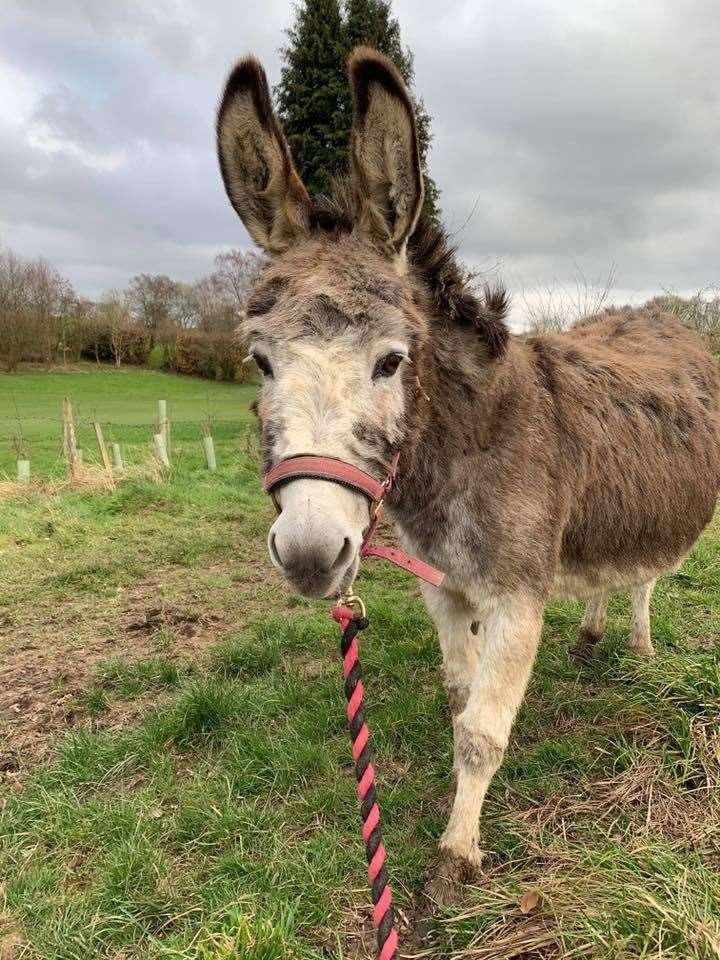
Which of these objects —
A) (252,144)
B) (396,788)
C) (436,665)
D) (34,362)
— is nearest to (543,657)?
(436,665)

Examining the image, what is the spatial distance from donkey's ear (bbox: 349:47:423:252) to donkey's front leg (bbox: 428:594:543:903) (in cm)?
160

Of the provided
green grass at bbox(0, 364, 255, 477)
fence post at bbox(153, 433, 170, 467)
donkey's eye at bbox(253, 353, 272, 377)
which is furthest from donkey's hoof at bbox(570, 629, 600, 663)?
fence post at bbox(153, 433, 170, 467)

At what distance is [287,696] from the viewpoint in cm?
388

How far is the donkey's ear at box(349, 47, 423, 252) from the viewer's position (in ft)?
6.88

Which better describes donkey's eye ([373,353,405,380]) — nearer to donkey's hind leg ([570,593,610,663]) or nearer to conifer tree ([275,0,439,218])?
donkey's hind leg ([570,593,610,663])

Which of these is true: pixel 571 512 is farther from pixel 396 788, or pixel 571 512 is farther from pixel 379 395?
pixel 396 788

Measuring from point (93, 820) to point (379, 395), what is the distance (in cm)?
256

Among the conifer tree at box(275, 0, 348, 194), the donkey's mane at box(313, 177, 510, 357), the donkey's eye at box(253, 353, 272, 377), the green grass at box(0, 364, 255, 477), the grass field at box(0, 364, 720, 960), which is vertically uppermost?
the conifer tree at box(275, 0, 348, 194)

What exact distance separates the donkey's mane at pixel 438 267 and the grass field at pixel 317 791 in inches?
82.1

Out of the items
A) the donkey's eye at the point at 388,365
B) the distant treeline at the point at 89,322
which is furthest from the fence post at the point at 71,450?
the distant treeline at the point at 89,322

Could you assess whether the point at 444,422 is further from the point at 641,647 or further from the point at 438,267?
the point at 641,647

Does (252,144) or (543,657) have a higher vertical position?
(252,144)

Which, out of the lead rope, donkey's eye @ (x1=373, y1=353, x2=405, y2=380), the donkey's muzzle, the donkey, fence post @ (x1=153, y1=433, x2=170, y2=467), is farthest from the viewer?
fence post @ (x1=153, y1=433, x2=170, y2=467)

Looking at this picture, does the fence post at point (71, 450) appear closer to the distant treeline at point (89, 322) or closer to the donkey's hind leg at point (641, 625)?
the donkey's hind leg at point (641, 625)
